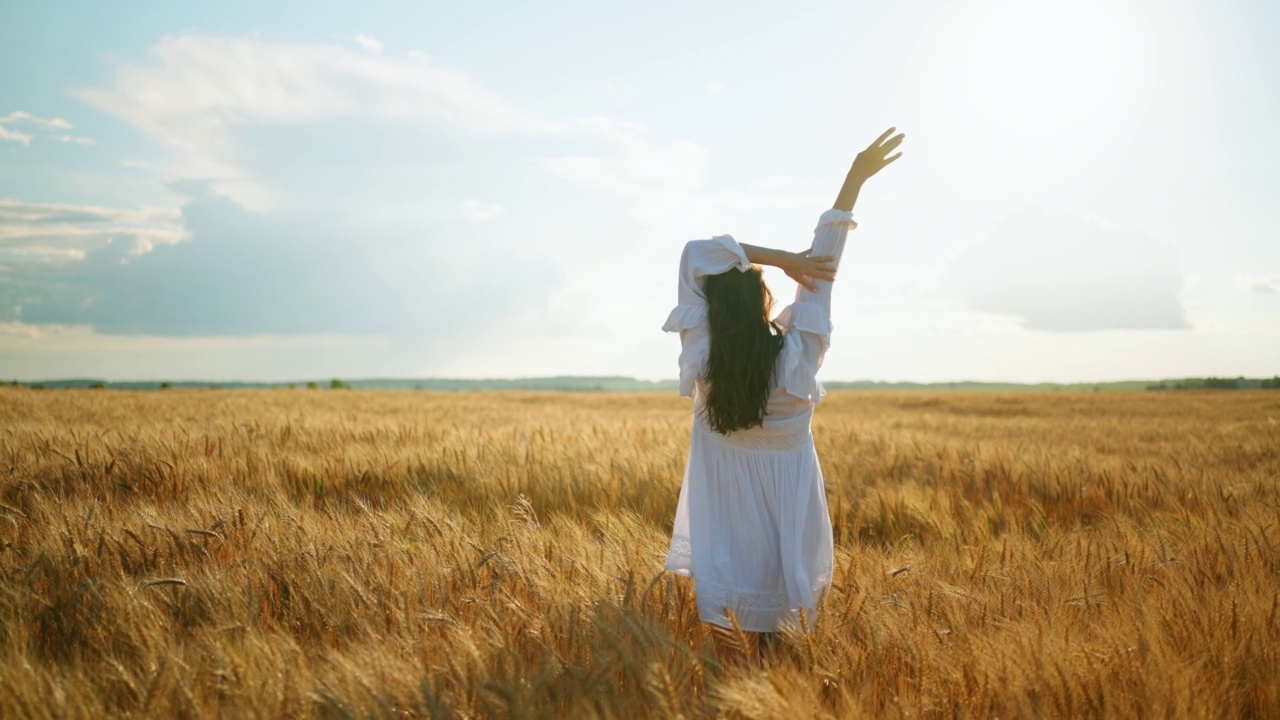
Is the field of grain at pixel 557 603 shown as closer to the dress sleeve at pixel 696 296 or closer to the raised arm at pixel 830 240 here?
the dress sleeve at pixel 696 296

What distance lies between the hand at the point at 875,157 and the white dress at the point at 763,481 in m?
0.19

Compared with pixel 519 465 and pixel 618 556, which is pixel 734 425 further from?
pixel 519 465

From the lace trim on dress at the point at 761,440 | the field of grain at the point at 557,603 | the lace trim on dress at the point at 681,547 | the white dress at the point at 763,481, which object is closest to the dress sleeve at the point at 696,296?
the white dress at the point at 763,481

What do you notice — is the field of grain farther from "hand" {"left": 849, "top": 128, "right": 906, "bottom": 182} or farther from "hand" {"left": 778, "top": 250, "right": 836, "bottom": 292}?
"hand" {"left": 849, "top": 128, "right": 906, "bottom": 182}

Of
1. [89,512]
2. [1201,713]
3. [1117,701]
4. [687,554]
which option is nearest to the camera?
[1201,713]

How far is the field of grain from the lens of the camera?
1.76 meters

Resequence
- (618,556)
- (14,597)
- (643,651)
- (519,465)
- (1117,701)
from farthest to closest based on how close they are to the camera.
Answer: (519,465), (618,556), (14,597), (643,651), (1117,701)

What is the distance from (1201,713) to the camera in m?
1.58

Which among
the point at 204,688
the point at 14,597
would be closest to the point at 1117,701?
the point at 204,688

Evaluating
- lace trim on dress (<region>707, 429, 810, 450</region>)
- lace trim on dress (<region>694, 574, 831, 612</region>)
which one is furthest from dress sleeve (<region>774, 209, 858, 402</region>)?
lace trim on dress (<region>694, 574, 831, 612</region>)

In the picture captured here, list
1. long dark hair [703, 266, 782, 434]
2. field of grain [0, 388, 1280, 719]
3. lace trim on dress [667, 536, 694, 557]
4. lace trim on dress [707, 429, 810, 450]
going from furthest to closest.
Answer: lace trim on dress [667, 536, 694, 557], lace trim on dress [707, 429, 810, 450], long dark hair [703, 266, 782, 434], field of grain [0, 388, 1280, 719]

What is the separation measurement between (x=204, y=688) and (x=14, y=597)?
41.7 inches

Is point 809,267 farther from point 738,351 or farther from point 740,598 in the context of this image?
point 740,598

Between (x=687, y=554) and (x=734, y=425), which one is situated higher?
(x=734, y=425)
